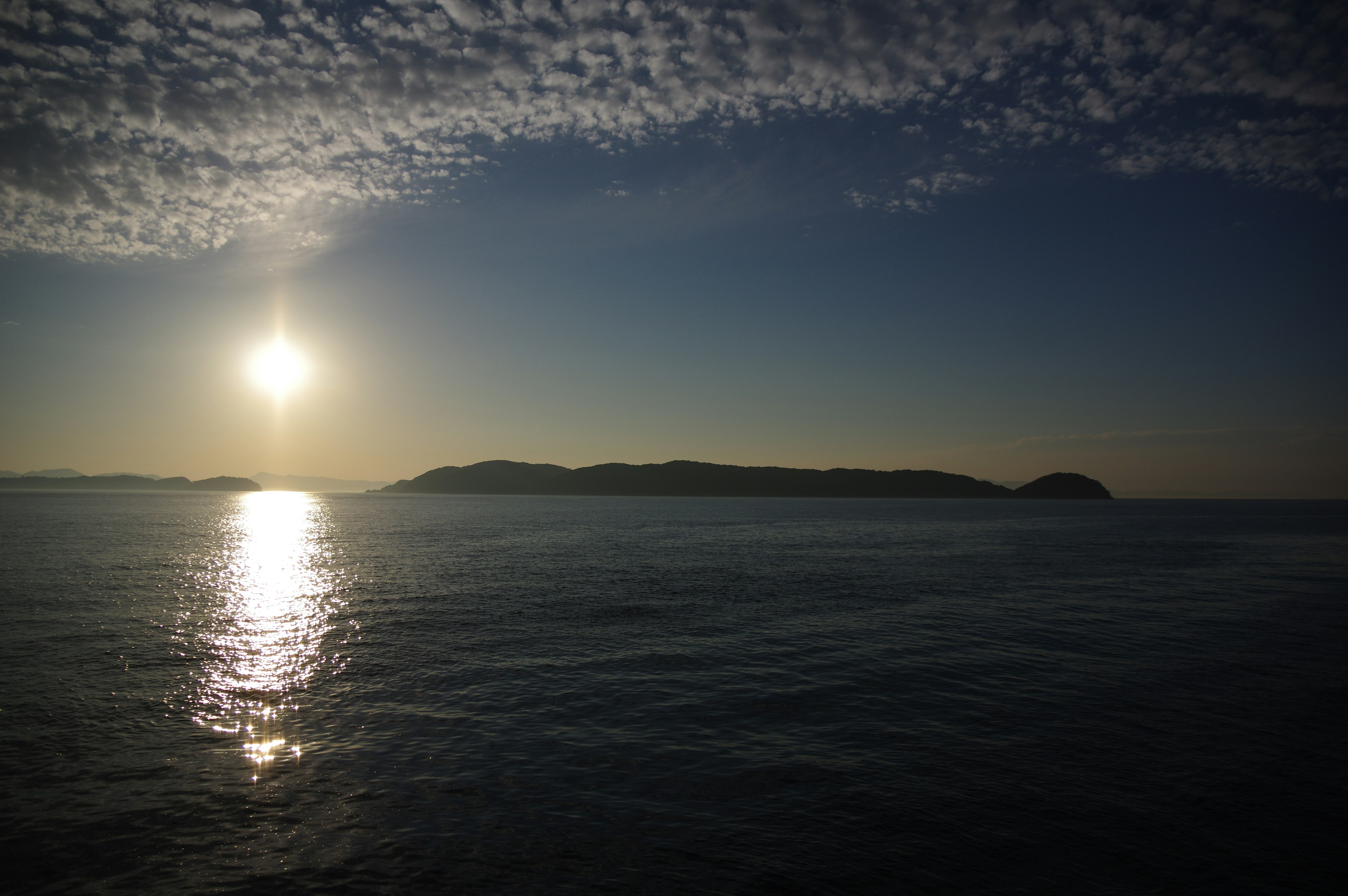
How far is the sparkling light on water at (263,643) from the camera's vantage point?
64.6ft

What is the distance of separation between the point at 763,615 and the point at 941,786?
2158 centimetres

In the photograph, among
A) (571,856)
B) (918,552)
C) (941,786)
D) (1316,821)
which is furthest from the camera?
(918,552)

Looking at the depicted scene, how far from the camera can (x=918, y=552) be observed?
A: 75.1 m

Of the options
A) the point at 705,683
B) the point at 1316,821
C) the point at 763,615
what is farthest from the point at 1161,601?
the point at 705,683

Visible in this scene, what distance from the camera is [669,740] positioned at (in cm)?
1838

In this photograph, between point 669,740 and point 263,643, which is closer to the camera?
point 669,740

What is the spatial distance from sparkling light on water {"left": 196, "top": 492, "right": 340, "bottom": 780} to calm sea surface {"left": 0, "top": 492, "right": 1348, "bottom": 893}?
235 mm

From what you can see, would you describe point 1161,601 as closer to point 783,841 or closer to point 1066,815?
point 1066,815

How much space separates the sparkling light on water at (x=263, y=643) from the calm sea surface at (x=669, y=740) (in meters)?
0.23

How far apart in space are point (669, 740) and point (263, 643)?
76.5 feet

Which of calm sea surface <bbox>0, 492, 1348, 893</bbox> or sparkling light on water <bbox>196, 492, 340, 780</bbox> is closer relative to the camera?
calm sea surface <bbox>0, 492, 1348, 893</bbox>

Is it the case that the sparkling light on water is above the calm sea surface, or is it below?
below

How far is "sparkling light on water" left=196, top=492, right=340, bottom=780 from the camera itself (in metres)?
19.7

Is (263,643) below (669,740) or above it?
below
